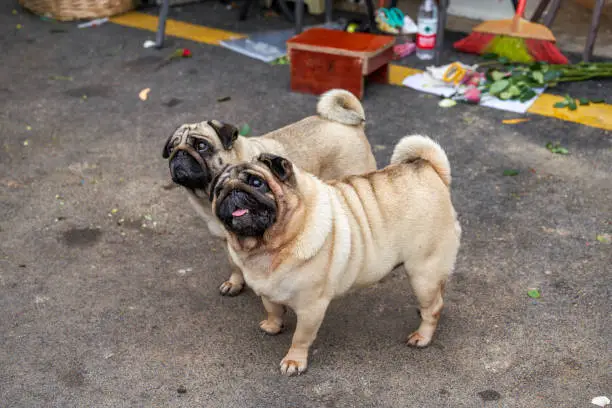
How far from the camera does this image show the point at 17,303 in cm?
418

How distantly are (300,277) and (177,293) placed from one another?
1.38m

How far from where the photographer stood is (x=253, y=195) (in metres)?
2.96

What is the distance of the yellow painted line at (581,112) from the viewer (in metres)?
6.14

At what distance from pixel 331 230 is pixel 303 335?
625 mm

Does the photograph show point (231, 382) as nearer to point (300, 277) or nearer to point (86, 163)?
point (300, 277)

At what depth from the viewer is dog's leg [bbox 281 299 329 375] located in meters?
3.34

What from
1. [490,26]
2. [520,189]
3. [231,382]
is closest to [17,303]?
[231,382]

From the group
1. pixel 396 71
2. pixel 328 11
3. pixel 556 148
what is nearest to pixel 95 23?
pixel 328 11

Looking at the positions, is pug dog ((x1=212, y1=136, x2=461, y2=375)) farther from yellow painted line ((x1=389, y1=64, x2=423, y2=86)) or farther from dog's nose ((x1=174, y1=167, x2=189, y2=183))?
yellow painted line ((x1=389, y1=64, x2=423, y2=86))

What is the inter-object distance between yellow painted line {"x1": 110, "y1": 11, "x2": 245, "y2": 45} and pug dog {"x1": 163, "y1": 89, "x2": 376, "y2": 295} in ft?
15.6

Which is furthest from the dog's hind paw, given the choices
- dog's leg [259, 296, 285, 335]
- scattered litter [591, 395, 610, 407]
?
scattered litter [591, 395, 610, 407]

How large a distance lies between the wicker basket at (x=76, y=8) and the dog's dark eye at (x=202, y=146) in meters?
6.79

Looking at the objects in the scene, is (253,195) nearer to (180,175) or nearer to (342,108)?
(180,175)

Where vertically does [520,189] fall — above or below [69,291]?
above
